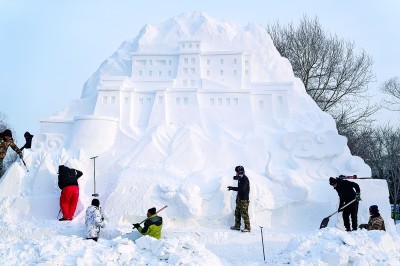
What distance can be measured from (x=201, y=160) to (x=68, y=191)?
10.9 feet

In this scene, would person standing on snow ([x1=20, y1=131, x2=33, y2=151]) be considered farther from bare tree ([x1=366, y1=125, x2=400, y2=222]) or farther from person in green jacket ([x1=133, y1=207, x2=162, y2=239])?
bare tree ([x1=366, y1=125, x2=400, y2=222])

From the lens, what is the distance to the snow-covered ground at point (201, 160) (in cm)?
891

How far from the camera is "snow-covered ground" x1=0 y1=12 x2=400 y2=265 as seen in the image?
8910 millimetres

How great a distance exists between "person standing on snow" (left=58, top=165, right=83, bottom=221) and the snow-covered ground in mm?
246

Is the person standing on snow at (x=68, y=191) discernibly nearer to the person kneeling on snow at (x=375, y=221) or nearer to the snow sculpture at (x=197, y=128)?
the snow sculpture at (x=197, y=128)

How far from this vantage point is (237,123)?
12422 millimetres

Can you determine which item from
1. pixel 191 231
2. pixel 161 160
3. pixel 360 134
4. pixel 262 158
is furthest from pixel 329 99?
pixel 191 231

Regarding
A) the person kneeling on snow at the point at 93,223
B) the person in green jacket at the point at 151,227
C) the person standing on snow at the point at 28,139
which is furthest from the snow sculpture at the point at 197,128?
the person in green jacket at the point at 151,227

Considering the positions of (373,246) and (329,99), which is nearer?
(373,246)

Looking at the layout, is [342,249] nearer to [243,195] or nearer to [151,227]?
[243,195]

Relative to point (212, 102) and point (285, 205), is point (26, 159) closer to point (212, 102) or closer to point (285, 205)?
point (212, 102)

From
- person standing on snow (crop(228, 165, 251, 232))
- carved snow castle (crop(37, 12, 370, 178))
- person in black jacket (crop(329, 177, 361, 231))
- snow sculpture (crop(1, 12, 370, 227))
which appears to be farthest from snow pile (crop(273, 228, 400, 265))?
carved snow castle (crop(37, 12, 370, 178))

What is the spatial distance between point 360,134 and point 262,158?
12795 mm

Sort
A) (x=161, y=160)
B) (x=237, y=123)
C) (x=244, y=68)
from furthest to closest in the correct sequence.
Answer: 1. (x=244, y=68)
2. (x=237, y=123)
3. (x=161, y=160)
